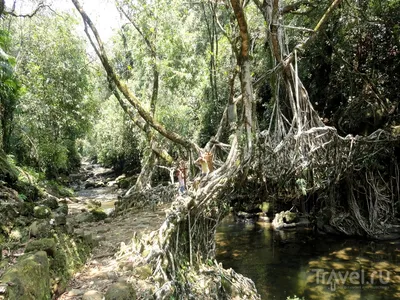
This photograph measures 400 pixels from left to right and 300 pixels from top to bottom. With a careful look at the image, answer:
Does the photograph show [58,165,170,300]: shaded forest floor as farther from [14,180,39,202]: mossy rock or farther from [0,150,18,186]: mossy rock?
[0,150,18,186]: mossy rock

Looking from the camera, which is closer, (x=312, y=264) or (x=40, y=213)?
(x=40, y=213)

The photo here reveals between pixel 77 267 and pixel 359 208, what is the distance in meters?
7.81

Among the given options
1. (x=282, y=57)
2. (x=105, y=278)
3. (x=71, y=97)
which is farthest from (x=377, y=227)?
(x=71, y=97)

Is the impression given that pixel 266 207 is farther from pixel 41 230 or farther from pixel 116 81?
pixel 41 230

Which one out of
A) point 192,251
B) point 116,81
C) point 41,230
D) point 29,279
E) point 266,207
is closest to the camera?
point 29,279

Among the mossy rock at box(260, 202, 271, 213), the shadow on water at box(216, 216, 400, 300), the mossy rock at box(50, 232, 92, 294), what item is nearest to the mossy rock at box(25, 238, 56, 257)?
the mossy rock at box(50, 232, 92, 294)

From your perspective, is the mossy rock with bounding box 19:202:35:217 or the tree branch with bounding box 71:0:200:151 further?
the tree branch with bounding box 71:0:200:151

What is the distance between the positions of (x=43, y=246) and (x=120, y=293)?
999mm

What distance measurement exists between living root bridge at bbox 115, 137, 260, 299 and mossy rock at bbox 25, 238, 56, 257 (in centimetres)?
99

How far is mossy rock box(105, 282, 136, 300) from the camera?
301cm

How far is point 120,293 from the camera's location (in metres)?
3.05

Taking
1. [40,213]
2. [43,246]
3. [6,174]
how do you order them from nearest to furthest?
[43,246] → [40,213] → [6,174]

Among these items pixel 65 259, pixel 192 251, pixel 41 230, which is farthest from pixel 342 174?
pixel 41 230

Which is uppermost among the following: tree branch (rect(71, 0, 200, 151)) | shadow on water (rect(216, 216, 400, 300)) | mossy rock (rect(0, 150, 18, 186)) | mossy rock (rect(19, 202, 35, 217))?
tree branch (rect(71, 0, 200, 151))
